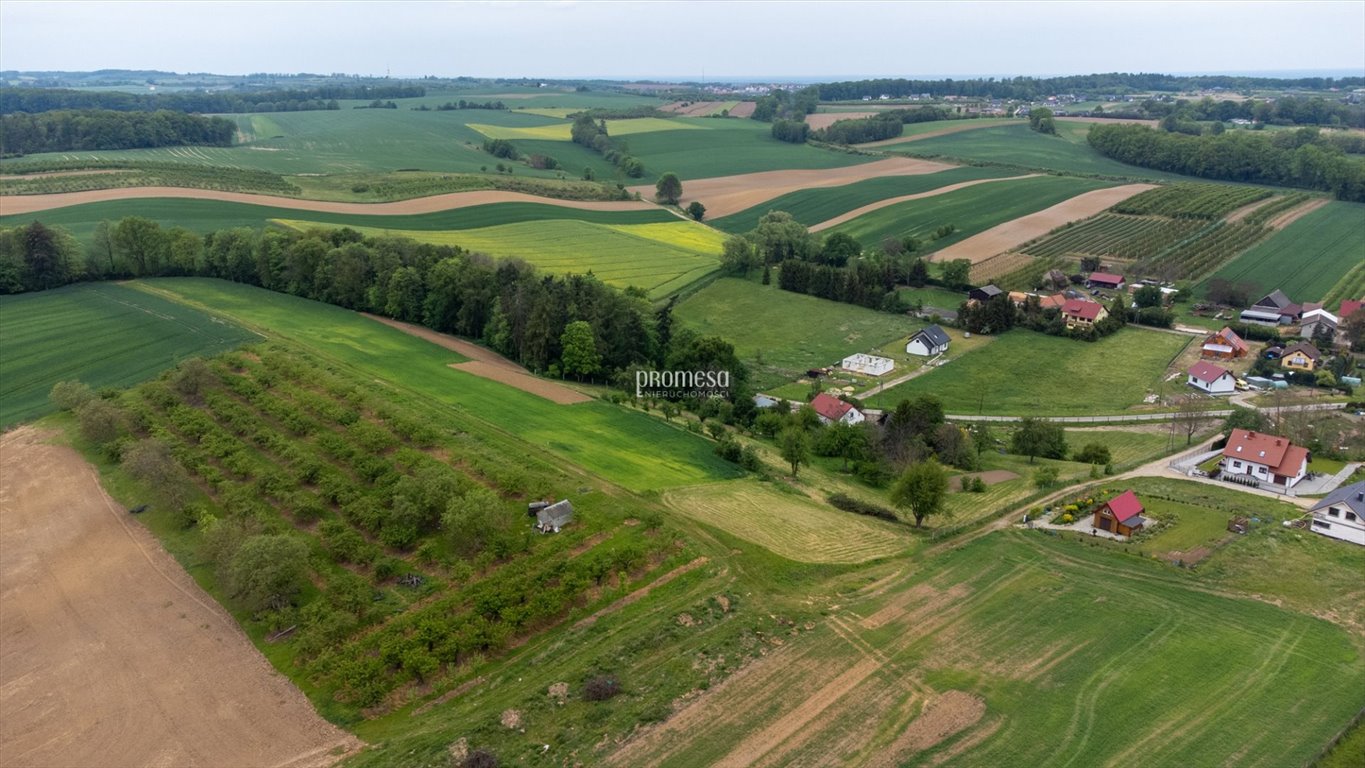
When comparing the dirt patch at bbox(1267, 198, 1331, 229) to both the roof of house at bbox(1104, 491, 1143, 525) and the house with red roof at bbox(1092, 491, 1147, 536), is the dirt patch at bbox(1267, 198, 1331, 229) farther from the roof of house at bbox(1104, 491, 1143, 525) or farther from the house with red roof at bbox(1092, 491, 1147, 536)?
the house with red roof at bbox(1092, 491, 1147, 536)

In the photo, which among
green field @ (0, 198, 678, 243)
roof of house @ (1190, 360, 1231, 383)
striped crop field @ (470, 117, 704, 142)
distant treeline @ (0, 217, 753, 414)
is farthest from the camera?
striped crop field @ (470, 117, 704, 142)

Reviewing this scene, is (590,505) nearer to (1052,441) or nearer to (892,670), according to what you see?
(892,670)

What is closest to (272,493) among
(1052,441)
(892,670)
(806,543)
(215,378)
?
(215,378)

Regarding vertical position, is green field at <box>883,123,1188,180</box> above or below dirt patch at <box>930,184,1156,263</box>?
above

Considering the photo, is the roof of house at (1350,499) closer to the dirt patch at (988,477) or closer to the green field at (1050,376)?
the dirt patch at (988,477)

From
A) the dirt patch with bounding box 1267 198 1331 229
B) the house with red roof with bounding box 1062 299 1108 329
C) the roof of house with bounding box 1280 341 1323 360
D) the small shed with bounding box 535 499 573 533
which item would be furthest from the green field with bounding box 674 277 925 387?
the dirt patch with bounding box 1267 198 1331 229
